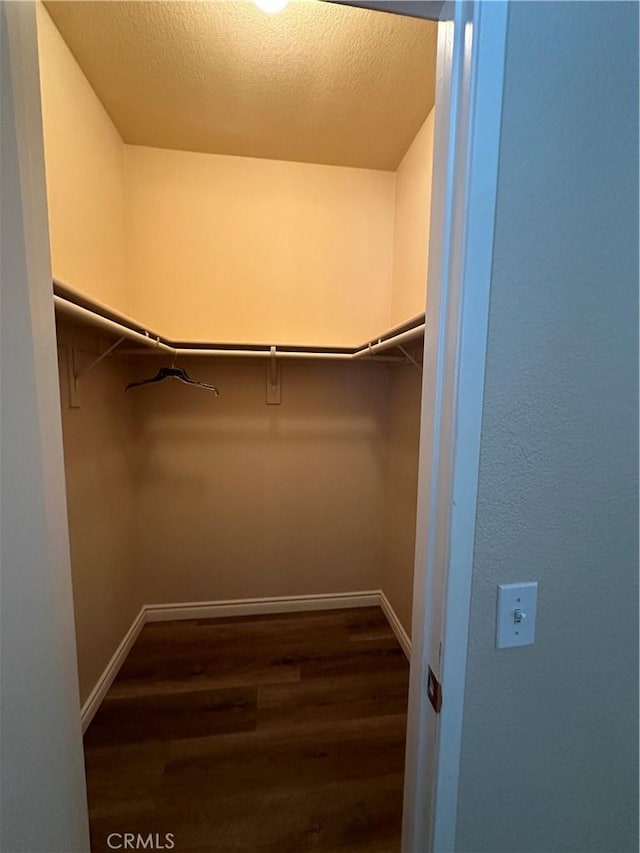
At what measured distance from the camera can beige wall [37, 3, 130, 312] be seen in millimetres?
1242

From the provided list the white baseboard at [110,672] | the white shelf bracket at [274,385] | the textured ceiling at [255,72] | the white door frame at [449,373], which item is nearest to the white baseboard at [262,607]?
the white baseboard at [110,672]

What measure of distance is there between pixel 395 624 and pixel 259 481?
4.00 feet

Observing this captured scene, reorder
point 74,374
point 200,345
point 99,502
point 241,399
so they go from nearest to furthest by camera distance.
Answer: point 74,374, point 99,502, point 200,345, point 241,399

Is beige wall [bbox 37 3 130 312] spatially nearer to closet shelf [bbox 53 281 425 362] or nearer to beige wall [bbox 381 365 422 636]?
closet shelf [bbox 53 281 425 362]

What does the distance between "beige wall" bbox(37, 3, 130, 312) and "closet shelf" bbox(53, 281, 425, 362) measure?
11.9 inches

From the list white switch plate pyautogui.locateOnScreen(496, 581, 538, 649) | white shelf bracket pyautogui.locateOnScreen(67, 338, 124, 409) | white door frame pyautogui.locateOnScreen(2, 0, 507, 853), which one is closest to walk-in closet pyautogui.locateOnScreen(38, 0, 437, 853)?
white shelf bracket pyautogui.locateOnScreen(67, 338, 124, 409)

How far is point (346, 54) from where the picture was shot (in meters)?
1.35

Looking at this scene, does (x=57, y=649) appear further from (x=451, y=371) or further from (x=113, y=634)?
(x=113, y=634)

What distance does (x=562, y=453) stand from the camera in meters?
0.58

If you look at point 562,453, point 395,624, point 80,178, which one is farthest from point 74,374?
point 395,624

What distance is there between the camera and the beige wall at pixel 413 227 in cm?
169

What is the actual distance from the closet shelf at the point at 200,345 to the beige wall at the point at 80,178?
1.00 ft

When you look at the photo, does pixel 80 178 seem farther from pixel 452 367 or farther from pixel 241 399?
pixel 452 367

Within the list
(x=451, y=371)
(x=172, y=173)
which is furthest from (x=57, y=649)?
(x=172, y=173)
